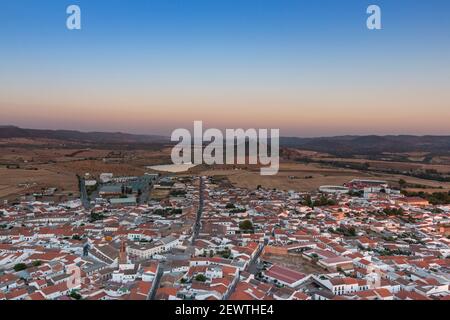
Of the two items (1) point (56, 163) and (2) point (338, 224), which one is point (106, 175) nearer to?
(1) point (56, 163)

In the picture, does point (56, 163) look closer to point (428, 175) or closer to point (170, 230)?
point (170, 230)

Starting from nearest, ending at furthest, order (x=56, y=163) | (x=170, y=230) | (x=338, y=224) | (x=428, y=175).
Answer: (x=170, y=230) → (x=338, y=224) → (x=428, y=175) → (x=56, y=163)

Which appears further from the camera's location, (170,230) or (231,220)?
(231,220)

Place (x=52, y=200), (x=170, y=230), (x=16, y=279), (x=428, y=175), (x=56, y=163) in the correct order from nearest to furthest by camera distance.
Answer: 1. (x=16, y=279)
2. (x=170, y=230)
3. (x=52, y=200)
4. (x=428, y=175)
5. (x=56, y=163)

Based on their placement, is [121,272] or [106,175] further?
[106,175]

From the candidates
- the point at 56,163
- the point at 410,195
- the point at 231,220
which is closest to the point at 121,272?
the point at 231,220

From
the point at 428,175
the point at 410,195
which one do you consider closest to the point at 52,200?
the point at 410,195

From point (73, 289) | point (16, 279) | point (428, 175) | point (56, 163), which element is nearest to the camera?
point (73, 289)
